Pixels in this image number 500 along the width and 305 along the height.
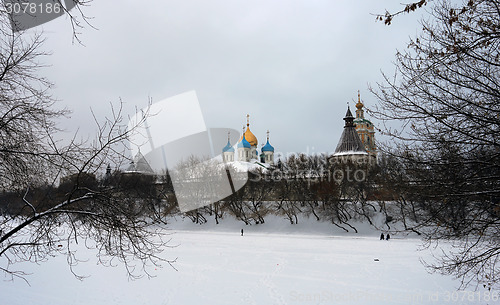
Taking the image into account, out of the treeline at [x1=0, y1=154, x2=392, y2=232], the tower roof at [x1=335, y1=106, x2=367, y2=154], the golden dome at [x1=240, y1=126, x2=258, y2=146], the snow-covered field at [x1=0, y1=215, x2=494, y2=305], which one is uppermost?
the golden dome at [x1=240, y1=126, x2=258, y2=146]

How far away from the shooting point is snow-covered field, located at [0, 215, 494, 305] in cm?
1095

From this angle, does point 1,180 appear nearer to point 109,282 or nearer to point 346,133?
point 109,282

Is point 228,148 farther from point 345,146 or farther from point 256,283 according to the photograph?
point 256,283

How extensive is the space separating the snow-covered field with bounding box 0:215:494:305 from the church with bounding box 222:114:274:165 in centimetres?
4789

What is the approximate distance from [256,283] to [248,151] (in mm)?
55773

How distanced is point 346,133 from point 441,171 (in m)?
50.6

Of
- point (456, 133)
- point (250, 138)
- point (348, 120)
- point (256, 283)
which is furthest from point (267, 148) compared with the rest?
point (456, 133)

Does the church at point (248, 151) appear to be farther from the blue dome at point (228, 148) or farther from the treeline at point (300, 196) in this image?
the treeline at point (300, 196)

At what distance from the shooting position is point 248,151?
225ft

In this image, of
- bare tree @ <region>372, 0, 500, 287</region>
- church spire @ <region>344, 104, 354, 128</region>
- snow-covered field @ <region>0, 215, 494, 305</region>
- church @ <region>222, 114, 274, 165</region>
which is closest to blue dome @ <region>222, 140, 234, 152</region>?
church @ <region>222, 114, 274, 165</region>

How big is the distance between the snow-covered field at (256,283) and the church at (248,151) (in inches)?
1886

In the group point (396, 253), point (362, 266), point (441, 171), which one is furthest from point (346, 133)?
point (441, 171)

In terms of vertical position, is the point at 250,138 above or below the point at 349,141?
above

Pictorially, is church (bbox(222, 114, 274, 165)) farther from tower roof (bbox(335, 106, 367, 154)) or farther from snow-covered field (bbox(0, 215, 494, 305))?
snow-covered field (bbox(0, 215, 494, 305))
